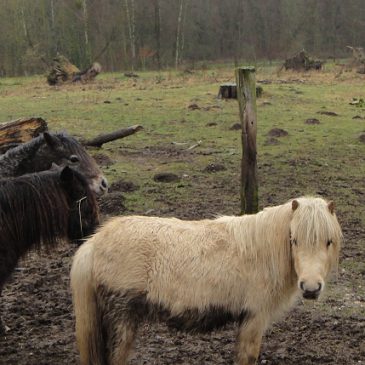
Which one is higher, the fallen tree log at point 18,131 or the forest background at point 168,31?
the forest background at point 168,31

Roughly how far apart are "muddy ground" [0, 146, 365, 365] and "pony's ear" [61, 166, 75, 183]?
132 centimetres

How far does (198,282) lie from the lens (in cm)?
316

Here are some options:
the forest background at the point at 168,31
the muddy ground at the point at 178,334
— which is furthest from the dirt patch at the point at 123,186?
the forest background at the point at 168,31

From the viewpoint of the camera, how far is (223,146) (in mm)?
11219

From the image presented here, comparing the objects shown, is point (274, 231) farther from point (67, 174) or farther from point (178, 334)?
→ point (67, 174)

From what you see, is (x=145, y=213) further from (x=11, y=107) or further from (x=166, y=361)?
(x=11, y=107)

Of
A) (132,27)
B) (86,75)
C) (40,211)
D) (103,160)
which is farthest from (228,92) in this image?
(132,27)

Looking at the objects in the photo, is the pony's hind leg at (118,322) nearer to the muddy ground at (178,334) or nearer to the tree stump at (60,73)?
the muddy ground at (178,334)

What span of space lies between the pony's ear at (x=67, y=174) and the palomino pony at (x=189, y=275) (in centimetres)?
75

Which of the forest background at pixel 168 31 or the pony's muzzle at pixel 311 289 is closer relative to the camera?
the pony's muzzle at pixel 311 289

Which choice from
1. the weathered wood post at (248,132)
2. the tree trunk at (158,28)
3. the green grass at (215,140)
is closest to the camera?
the weathered wood post at (248,132)

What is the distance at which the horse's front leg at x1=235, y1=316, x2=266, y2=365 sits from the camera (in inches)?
128

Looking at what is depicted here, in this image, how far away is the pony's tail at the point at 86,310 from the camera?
3205 millimetres

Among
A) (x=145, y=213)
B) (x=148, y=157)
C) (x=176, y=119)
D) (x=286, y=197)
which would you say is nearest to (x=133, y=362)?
(x=145, y=213)
